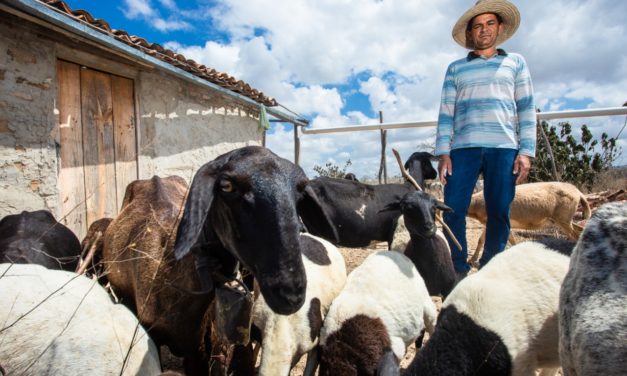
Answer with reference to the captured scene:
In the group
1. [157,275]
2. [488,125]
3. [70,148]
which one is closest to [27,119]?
[70,148]

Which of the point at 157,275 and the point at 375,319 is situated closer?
the point at 157,275

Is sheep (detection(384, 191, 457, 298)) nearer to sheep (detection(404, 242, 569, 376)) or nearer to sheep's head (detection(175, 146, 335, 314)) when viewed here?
sheep (detection(404, 242, 569, 376))

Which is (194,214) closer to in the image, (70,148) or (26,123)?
(26,123)

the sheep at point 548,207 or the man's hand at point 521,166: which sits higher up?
the man's hand at point 521,166

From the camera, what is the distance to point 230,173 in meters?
1.72

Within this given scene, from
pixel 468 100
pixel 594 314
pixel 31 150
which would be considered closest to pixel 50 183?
pixel 31 150

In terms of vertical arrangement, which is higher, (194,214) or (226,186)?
(226,186)

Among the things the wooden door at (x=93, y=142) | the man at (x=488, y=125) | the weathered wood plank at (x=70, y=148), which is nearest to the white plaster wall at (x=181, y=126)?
the wooden door at (x=93, y=142)

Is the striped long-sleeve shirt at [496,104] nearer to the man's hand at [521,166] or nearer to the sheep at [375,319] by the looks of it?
the man's hand at [521,166]

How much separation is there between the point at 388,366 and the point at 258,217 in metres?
1.25

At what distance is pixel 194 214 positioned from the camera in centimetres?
166

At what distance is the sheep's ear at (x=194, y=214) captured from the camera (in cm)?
161

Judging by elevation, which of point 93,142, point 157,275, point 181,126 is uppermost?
point 181,126

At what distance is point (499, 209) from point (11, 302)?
356cm
